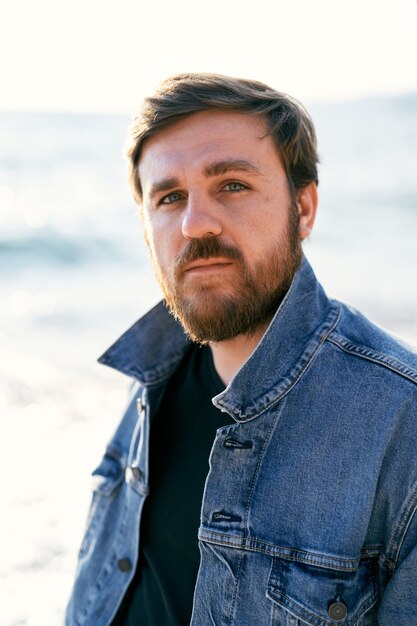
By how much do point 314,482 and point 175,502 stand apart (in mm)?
556

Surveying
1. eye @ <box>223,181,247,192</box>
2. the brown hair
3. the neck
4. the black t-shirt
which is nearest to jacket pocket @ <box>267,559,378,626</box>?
the black t-shirt

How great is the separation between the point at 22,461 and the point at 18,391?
140 cm

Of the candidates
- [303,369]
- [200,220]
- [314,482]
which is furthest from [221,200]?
[314,482]

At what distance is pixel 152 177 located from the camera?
7.71ft

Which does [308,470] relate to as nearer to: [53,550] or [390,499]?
[390,499]

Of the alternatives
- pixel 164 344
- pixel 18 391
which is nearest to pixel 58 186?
pixel 18 391

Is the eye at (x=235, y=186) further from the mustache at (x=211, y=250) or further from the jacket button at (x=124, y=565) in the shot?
the jacket button at (x=124, y=565)

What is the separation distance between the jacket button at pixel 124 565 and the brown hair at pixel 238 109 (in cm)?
130

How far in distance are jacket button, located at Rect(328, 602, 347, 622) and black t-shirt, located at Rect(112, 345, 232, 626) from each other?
0.45 m

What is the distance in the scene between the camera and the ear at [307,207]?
2.47 metres

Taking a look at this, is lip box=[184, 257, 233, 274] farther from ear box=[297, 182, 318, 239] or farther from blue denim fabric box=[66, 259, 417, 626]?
ear box=[297, 182, 318, 239]

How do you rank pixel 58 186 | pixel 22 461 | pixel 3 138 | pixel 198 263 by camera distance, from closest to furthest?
pixel 198 263 < pixel 22 461 < pixel 58 186 < pixel 3 138

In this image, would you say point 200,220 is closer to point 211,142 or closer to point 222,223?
point 222,223

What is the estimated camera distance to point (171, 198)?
2.34 m
